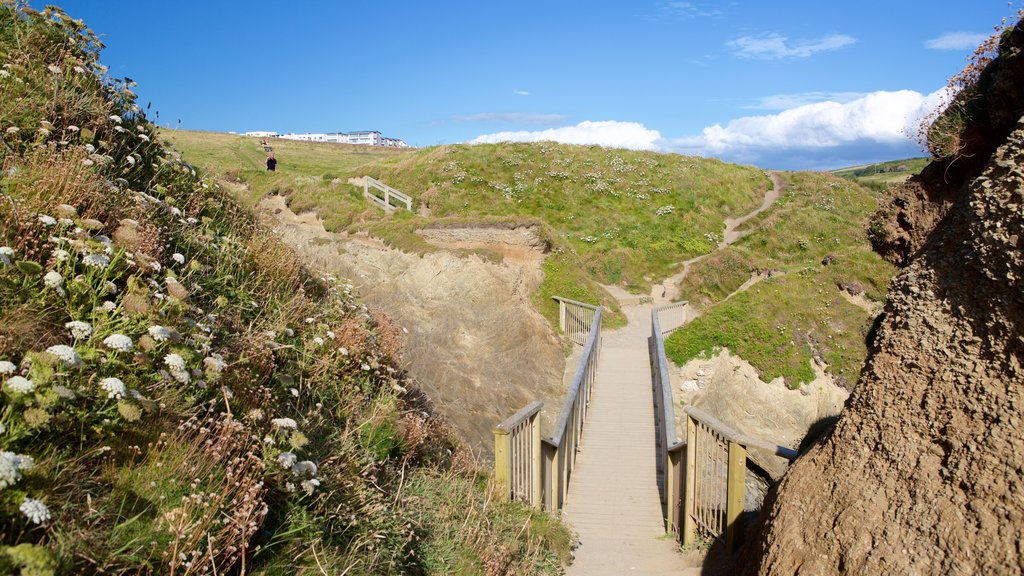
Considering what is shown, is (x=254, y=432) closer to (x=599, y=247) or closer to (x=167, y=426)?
(x=167, y=426)

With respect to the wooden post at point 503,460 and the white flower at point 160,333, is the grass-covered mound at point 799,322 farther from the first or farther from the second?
the white flower at point 160,333

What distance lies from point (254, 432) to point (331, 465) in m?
0.65

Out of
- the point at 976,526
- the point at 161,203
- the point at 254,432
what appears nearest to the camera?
the point at 976,526

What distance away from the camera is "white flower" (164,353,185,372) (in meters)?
3.33

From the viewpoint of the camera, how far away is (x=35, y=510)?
2146mm

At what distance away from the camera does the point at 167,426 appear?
10.5 ft

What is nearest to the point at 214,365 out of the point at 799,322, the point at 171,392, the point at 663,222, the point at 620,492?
the point at 171,392

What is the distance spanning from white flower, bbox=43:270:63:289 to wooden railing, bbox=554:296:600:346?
15.4 meters

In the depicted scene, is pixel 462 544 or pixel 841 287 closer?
pixel 462 544

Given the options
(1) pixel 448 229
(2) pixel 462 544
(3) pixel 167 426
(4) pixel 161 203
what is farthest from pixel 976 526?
(1) pixel 448 229

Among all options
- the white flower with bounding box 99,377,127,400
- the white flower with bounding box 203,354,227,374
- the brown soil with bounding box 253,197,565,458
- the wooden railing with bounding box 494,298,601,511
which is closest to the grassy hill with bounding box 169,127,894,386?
the brown soil with bounding box 253,197,565,458

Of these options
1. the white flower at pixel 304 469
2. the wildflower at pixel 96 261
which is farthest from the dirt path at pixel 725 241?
the wildflower at pixel 96 261

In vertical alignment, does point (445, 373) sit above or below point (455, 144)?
below

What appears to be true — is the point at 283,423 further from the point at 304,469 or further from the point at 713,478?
the point at 713,478
